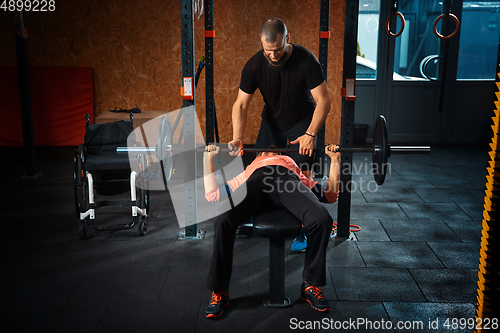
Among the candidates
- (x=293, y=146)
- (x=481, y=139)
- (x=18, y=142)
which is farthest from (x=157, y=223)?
(x=481, y=139)

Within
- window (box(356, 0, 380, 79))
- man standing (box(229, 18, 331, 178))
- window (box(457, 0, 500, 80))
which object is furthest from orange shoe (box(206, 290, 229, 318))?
window (box(457, 0, 500, 80))

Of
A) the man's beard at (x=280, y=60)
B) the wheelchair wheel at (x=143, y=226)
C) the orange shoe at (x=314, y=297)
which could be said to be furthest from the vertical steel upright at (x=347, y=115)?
the wheelchair wheel at (x=143, y=226)

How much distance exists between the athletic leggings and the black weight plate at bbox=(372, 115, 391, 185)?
13.8 inches

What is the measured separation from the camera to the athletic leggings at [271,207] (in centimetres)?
201

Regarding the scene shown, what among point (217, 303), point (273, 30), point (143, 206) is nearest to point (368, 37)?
point (273, 30)

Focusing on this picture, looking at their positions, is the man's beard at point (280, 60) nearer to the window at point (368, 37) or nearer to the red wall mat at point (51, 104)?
the window at point (368, 37)

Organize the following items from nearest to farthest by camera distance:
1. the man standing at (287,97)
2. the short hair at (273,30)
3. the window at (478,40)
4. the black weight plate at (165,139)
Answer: the short hair at (273,30) → the man standing at (287,97) → the black weight plate at (165,139) → the window at (478,40)

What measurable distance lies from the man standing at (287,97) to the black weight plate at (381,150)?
1.16 feet

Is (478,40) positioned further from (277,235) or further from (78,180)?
(78,180)

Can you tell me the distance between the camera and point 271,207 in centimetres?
217

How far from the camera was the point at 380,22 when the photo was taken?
234 inches

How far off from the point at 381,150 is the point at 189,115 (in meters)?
1.29

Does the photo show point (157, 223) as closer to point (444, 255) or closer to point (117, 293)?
point (117, 293)

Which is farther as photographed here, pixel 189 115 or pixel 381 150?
pixel 189 115
